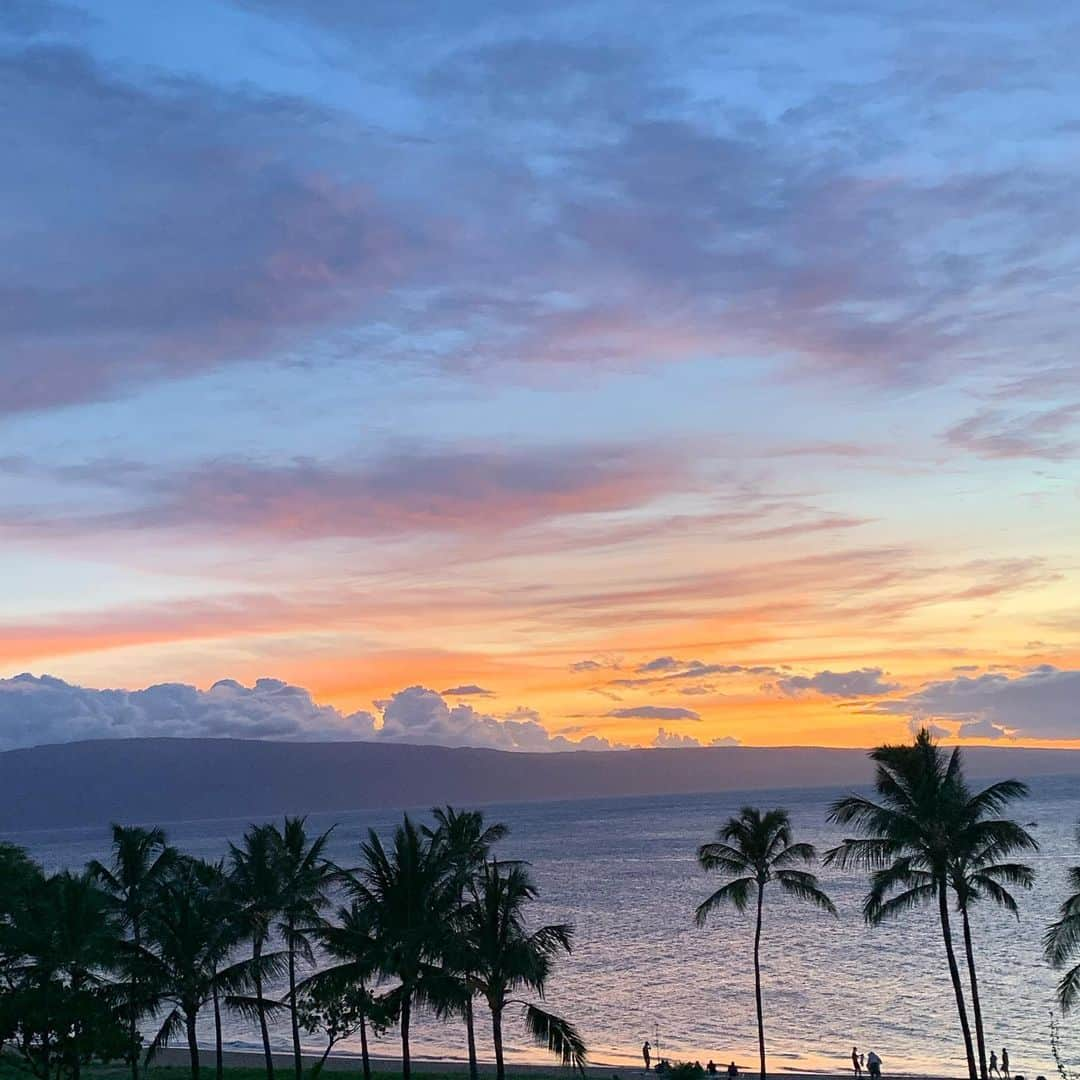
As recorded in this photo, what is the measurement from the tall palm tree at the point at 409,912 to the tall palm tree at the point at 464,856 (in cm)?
56

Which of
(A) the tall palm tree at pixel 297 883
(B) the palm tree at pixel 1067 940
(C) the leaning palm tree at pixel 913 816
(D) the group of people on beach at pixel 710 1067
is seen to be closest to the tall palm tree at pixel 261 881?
(A) the tall palm tree at pixel 297 883

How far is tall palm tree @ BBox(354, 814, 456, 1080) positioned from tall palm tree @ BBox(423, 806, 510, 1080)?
56 cm

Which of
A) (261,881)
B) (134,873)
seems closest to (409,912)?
(261,881)

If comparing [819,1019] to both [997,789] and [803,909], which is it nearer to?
[997,789]

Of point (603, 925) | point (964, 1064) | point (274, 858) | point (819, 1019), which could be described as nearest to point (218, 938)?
point (274, 858)

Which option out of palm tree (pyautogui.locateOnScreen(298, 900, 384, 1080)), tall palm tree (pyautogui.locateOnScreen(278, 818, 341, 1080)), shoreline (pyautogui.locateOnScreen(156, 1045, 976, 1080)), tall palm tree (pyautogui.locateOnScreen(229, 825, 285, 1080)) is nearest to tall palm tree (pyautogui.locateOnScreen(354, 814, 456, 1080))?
palm tree (pyautogui.locateOnScreen(298, 900, 384, 1080))

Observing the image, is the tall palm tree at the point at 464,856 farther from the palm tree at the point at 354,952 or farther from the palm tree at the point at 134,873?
the palm tree at the point at 134,873

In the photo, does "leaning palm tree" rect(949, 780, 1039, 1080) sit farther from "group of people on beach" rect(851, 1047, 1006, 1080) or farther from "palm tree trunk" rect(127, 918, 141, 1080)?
"palm tree trunk" rect(127, 918, 141, 1080)

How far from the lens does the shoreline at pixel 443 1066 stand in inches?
2515

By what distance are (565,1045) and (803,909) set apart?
11932 cm

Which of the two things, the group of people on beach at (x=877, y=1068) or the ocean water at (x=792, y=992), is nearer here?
the group of people on beach at (x=877, y=1068)

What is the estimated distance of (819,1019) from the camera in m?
81.8

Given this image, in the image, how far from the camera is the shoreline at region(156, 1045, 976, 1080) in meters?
→ 63.9

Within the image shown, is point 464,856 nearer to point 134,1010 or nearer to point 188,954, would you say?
point 188,954
